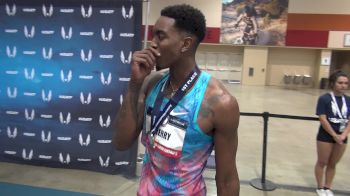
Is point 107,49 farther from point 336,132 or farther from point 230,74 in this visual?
point 230,74

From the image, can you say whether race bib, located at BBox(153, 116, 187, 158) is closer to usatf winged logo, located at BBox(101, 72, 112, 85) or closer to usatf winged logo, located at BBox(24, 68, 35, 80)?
usatf winged logo, located at BBox(101, 72, 112, 85)

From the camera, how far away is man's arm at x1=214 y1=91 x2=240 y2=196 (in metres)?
1.45

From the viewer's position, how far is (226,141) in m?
1.49

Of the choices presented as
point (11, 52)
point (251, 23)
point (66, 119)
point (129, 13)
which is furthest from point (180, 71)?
point (251, 23)

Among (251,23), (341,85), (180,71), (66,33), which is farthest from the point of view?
(251,23)

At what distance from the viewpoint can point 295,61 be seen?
18641mm

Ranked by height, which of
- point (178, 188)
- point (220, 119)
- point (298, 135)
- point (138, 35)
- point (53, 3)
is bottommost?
point (298, 135)

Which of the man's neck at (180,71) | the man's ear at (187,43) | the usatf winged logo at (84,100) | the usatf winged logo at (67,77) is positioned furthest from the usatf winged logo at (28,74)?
the man's ear at (187,43)

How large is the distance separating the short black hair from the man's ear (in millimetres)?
28

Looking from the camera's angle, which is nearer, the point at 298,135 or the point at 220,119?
the point at 220,119

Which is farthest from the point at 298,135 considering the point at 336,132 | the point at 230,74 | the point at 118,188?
the point at 230,74

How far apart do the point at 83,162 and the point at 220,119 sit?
143 inches

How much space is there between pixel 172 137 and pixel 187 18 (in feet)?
1.60

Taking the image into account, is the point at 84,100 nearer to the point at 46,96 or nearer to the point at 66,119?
the point at 66,119
